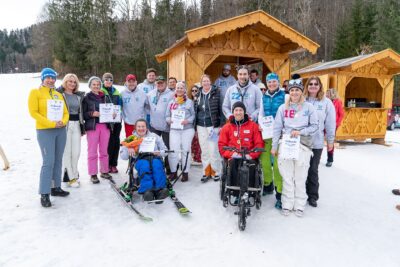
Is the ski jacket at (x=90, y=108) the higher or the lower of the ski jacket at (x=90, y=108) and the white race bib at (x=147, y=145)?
the higher

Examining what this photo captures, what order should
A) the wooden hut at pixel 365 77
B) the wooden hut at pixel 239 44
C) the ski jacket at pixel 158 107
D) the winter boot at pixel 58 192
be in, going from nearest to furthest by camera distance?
the winter boot at pixel 58 192 → the ski jacket at pixel 158 107 → the wooden hut at pixel 239 44 → the wooden hut at pixel 365 77

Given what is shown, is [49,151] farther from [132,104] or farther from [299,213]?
[299,213]

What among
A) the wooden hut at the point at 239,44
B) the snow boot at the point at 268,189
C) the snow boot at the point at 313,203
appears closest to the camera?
the snow boot at the point at 313,203

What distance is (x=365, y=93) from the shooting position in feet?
39.5

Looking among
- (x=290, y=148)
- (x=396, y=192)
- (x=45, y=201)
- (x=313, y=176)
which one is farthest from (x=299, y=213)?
(x=45, y=201)

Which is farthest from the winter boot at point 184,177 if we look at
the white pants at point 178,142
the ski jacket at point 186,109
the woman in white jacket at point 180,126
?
the ski jacket at point 186,109

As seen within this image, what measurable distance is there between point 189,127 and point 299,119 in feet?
6.69

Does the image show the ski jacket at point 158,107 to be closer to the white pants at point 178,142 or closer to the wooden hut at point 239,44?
the white pants at point 178,142

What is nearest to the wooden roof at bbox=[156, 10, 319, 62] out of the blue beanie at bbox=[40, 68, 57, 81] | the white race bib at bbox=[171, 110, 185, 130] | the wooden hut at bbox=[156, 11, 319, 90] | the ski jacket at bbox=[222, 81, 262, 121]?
the wooden hut at bbox=[156, 11, 319, 90]

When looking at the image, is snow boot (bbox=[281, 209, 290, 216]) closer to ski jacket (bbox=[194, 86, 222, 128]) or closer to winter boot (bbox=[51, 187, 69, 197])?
ski jacket (bbox=[194, 86, 222, 128])

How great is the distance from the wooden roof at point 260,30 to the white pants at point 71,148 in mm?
2976

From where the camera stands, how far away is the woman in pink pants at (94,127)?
4.72 metres

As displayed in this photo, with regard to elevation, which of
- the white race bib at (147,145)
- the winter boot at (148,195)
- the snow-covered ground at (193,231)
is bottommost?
the snow-covered ground at (193,231)

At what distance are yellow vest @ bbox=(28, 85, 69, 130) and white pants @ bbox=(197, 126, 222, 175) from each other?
2.26 meters
